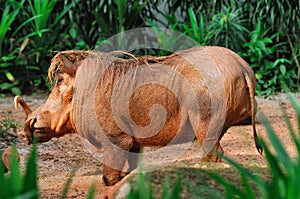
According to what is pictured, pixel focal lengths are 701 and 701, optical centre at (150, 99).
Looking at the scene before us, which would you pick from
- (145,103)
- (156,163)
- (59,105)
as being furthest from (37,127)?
(156,163)

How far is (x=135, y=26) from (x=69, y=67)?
569 cm

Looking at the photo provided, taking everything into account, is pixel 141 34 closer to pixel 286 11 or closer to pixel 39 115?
pixel 286 11

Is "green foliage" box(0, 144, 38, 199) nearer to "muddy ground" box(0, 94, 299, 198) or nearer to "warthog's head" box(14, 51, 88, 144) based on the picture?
"muddy ground" box(0, 94, 299, 198)

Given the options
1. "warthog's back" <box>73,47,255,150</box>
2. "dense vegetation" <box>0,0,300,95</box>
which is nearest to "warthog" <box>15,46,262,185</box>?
"warthog's back" <box>73,47,255,150</box>

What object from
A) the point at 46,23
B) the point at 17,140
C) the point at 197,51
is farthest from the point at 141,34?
the point at 197,51

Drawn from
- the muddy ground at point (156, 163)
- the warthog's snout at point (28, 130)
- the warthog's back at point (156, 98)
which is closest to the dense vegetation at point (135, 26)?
the muddy ground at point (156, 163)

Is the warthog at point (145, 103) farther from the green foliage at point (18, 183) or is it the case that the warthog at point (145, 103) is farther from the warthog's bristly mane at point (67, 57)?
the green foliage at point (18, 183)

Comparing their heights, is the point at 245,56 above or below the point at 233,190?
below

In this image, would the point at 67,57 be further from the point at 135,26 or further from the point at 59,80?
the point at 135,26

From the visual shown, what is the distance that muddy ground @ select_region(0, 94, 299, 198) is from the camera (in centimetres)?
293

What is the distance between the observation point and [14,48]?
10.4m

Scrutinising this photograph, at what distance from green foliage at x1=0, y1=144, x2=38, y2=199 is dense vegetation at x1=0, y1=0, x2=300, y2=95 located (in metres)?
7.45

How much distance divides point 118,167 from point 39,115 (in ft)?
2.30

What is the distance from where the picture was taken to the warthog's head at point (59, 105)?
199 inches
